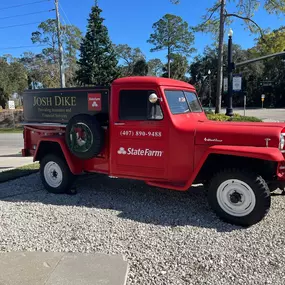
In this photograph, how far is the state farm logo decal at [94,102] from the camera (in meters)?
5.22

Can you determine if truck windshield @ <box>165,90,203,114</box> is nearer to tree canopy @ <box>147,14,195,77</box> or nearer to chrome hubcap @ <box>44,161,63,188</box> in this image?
chrome hubcap @ <box>44,161,63,188</box>

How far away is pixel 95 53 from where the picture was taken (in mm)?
32125

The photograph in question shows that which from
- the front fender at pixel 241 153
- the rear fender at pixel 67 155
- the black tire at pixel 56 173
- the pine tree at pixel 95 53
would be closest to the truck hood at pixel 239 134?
the front fender at pixel 241 153

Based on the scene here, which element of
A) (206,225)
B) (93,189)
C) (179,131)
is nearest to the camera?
(206,225)

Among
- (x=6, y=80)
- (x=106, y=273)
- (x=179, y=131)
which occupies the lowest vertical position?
(x=106, y=273)

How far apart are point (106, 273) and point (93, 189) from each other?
314 centimetres

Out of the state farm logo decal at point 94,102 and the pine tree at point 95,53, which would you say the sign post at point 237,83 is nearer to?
the state farm logo decal at point 94,102

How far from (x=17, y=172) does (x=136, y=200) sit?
414 centimetres

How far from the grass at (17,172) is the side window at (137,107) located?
152 inches

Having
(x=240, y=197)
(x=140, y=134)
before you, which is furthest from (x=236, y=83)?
(x=240, y=197)

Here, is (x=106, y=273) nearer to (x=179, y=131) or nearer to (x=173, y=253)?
(x=173, y=253)

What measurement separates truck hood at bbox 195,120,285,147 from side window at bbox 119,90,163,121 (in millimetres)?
709

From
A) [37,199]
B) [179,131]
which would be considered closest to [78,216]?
[37,199]

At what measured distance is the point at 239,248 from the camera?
3518 millimetres
